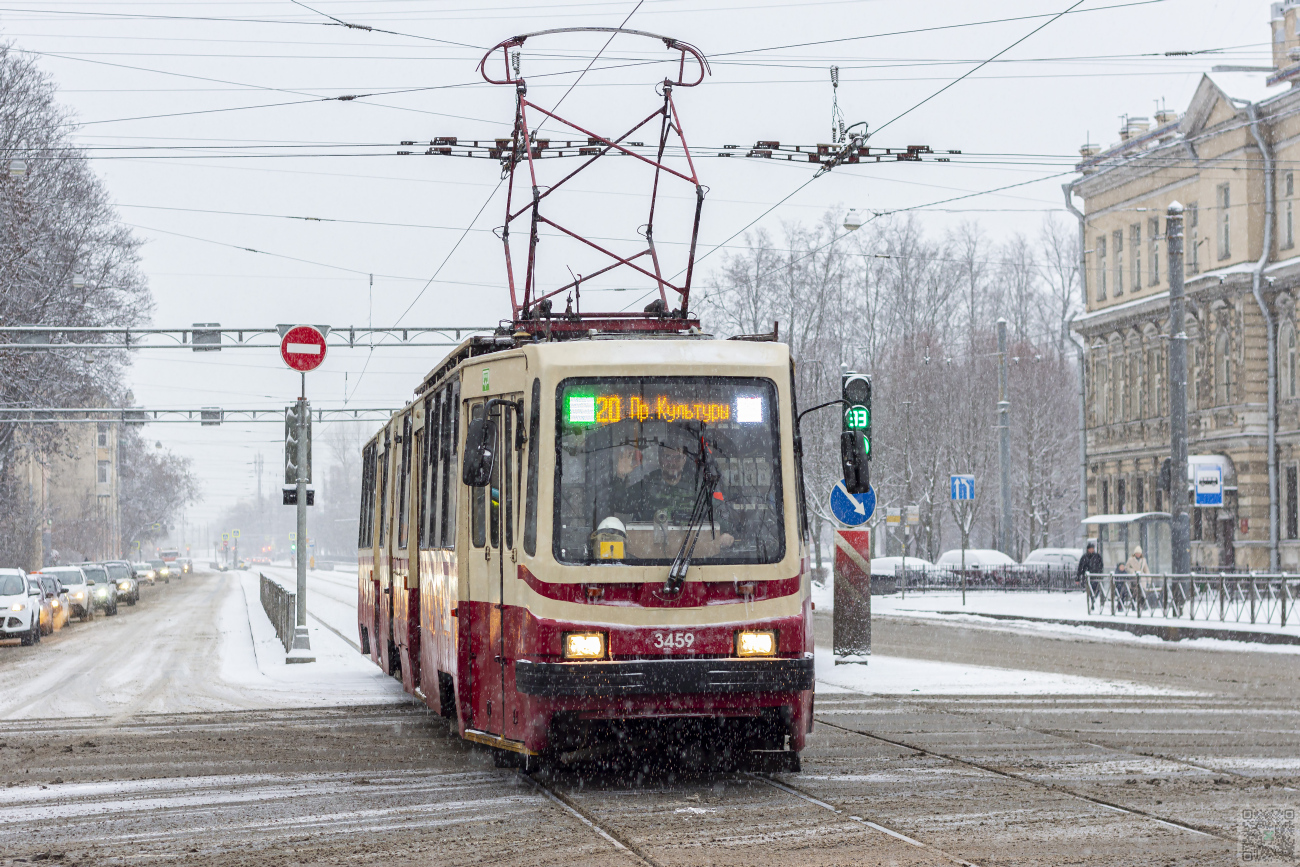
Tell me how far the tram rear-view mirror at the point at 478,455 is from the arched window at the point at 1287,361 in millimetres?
39242

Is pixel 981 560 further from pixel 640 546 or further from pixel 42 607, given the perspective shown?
pixel 640 546

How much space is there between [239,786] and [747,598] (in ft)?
11.4

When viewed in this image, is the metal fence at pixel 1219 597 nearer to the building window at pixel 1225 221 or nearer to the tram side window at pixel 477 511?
the building window at pixel 1225 221

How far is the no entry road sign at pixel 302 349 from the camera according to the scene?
22.9 meters

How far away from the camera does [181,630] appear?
36.8m

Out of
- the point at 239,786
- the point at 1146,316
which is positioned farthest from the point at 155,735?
the point at 1146,316

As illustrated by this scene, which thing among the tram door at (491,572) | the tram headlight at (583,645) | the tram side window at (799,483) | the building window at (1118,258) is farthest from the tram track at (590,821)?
the building window at (1118,258)

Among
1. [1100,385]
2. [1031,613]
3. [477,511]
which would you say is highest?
[1100,385]

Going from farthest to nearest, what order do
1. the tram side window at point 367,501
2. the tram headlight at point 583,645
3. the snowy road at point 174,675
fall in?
the tram side window at point 367,501 < the snowy road at point 174,675 < the tram headlight at point 583,645

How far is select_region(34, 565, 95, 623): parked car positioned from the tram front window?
1422 inches

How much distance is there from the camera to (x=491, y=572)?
11.3 meters

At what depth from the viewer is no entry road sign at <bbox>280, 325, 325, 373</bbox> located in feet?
75.2

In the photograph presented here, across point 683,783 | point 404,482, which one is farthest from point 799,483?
point 404,482

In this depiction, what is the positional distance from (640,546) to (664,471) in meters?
0.49
